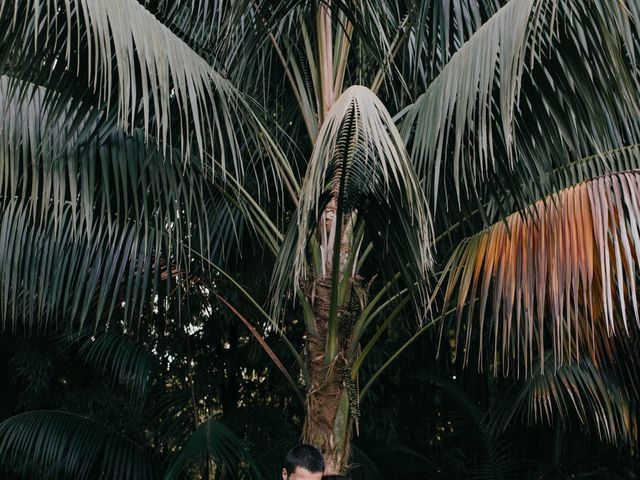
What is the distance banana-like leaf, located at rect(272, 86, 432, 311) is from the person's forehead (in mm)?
782

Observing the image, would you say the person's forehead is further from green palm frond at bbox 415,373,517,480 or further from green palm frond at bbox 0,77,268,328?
green palm frond at bbox 415,373,517,480

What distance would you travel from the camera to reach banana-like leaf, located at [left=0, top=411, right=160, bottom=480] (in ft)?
19.9

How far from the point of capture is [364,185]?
3611 mm

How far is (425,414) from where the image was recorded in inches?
311

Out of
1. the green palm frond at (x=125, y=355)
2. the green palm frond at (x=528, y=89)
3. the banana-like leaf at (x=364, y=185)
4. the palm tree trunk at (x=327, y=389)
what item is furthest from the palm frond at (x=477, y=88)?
the green palm frond at (x=125, y=355)

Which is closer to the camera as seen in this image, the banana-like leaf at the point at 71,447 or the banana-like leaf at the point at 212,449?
the banana-like leaf at the point at 212,449

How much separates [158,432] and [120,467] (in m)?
0.47

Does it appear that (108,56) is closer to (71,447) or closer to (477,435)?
(71,447)

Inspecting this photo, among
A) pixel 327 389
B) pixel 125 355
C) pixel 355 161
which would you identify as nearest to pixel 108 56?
pixel 355 161

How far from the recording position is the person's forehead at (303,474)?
117 inches

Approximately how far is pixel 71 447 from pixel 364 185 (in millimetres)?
3527

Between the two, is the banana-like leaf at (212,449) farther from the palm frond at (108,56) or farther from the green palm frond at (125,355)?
the palm frond at (108,56)

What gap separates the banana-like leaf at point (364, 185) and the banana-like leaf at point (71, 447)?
2.95m

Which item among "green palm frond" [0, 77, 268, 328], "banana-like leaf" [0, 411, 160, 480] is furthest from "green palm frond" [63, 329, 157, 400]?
"green palm frond" [0, 77, 268, 328]
